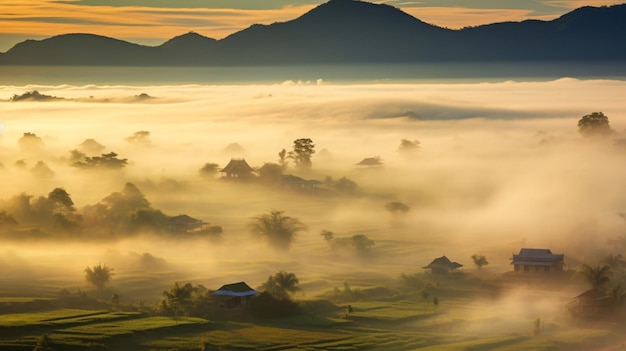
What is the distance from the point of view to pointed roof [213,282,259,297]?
112188 mm

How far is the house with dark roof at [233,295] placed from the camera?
11175 cm

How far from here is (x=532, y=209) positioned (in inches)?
7249

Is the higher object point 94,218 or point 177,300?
point 94,218

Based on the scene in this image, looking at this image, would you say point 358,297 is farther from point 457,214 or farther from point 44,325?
point 457,214

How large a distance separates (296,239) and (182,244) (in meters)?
13.7

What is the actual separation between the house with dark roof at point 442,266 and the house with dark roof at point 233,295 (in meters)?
25.3

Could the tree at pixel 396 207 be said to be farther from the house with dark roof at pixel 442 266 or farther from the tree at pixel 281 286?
the tree at pixel 281 286

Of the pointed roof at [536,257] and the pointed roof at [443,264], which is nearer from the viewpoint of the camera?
the pointed roof at [443,264]

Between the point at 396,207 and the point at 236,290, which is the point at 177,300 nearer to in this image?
the point at 236,290

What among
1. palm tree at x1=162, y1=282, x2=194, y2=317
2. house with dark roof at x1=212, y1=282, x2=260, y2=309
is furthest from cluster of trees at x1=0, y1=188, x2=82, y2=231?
palm tree at x1=162, y1=282, x2=194, y2=317

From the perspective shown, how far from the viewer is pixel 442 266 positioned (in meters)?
133

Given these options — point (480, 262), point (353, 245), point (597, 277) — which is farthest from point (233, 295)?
point (353, 245)

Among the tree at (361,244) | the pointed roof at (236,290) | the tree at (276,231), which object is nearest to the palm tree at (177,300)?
the pointed roof at (236,290)

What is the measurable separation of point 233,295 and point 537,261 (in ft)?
119
